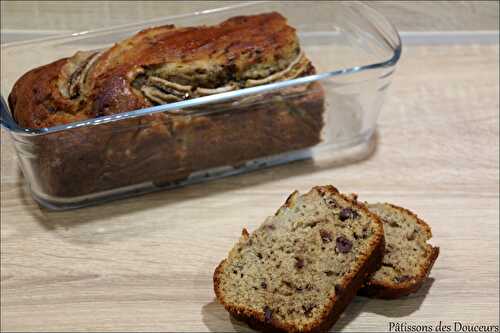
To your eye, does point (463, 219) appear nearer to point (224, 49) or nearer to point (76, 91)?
point (224, 49)

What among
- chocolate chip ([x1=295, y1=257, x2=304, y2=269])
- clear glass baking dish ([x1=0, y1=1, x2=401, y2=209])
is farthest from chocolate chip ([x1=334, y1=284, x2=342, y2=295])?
clear glass baking dish ([x1=0, y1=1, x2=401, y2=209])

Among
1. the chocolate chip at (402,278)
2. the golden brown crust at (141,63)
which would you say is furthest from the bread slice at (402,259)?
the golden brown crust at (141,63)

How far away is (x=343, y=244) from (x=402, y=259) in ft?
0.58

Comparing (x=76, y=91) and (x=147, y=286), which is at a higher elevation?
(x=76, y=91)

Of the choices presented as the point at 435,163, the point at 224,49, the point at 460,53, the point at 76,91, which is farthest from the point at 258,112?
the point at 460,53

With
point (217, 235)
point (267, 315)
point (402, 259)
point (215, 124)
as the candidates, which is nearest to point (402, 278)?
point (402, 259)

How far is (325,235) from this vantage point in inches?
67.8

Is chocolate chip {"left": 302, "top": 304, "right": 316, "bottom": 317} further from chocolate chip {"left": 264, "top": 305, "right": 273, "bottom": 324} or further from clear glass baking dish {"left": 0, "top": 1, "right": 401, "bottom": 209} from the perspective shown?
clear glass baking dish {"left": 0, "top": 1, "right": 401, "bottom": 209}

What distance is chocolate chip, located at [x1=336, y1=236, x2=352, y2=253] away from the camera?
1.68 metres

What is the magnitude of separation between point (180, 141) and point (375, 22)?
81 centimetres

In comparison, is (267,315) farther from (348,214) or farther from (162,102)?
(162,102)

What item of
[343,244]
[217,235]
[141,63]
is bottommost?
[217,235]

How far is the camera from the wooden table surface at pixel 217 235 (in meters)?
1.74

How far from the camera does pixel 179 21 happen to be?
2.27 m
